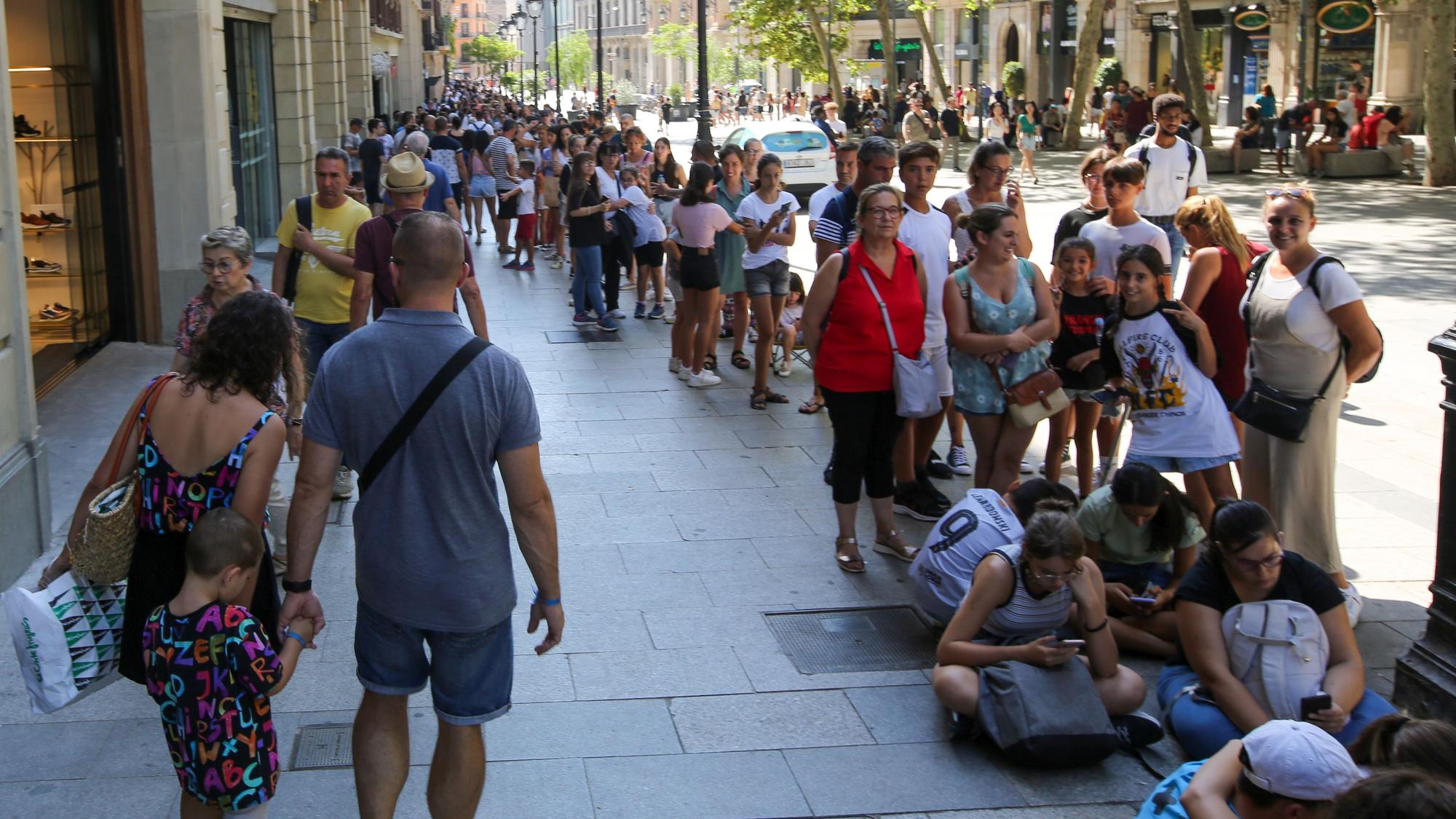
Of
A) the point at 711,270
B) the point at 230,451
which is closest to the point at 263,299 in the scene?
the point at 230,451

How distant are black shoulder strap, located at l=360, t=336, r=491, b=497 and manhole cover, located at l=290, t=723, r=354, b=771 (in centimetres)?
140

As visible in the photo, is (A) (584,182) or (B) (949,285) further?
(A) (584,182)

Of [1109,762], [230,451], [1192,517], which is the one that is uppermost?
[230,451]

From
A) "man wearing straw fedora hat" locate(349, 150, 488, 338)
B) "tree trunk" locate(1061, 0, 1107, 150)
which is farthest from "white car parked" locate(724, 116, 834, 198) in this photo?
"man wearing straw fedora hat" locate(349, 150, 488, 338)

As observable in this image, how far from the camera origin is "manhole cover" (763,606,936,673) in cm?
594

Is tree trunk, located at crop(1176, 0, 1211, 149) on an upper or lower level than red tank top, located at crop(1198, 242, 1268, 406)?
upper

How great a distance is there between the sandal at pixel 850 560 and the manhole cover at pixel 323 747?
2572 millimetres

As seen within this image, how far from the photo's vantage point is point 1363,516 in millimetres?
7793

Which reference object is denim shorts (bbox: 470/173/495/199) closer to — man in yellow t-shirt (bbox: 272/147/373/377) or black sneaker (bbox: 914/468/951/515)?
man in yellow t-shirt (bbox: 272/147/373/377)

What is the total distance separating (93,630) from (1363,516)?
6211 mm

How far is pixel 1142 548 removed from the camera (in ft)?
19.9

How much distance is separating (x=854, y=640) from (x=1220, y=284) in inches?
98.3

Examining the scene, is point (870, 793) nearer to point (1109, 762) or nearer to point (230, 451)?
point (1109, 762)

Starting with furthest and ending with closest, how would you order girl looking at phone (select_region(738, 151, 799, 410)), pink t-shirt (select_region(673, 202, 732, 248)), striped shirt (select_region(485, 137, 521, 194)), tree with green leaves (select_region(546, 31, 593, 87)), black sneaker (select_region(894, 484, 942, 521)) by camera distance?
1. tree with green leaves (select_region(546, 31, 593, 87))
2. striped shirt (select_region(485, 137, 521, 194))
3. pink t-shirt (select_region(673, 202, 732, 248))
4. girl looking at phone (select_region(738, 151, 799, 410))
5. black sneaker (select_region(894, 484, 942, 521))
